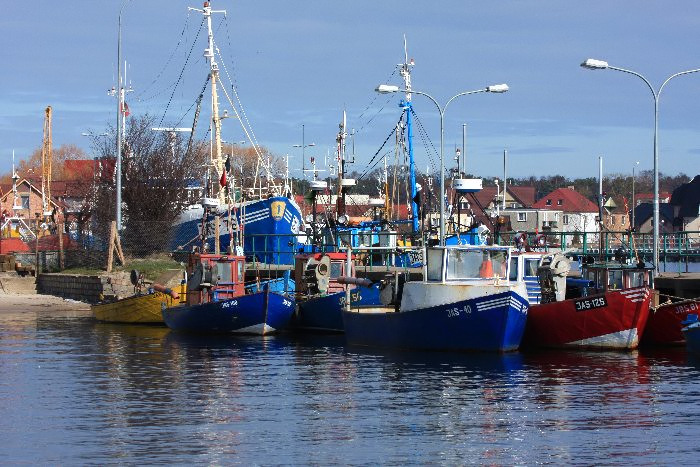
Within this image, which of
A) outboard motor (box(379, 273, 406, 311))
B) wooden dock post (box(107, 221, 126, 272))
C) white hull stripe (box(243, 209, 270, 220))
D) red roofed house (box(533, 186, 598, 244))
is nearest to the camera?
outboard motor (box(379, 273, 406, 311))

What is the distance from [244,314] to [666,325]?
13351 mm

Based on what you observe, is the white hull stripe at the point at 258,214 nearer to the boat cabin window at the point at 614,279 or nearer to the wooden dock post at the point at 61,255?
the wooden dock post at the point at 61,255

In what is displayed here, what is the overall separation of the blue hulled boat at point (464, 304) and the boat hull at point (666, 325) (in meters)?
4.49

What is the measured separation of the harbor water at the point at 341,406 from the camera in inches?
738

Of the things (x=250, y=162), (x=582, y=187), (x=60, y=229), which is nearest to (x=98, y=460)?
(x=60, y=229)

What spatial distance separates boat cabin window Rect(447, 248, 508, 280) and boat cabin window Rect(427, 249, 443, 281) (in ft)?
0.75

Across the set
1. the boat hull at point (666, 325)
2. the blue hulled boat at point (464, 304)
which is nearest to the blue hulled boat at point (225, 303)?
the blue hulled boat at point (464, 304)

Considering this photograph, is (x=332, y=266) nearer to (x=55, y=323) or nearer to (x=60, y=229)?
(x=55, y=323)

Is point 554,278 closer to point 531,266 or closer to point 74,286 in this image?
point 531,266

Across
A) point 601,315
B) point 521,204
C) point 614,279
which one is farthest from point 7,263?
point 521,204

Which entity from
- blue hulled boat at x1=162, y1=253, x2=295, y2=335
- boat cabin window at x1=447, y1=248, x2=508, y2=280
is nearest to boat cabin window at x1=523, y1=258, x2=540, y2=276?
boat cabin window at x1=447, y1=248, x2=508, y2=280

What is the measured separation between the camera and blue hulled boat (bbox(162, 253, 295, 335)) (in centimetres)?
4056

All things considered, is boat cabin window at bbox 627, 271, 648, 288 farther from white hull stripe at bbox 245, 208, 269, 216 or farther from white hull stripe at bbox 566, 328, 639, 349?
white hull stripe at bbox 245, 208, 269, 216

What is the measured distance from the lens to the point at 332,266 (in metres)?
43.7
